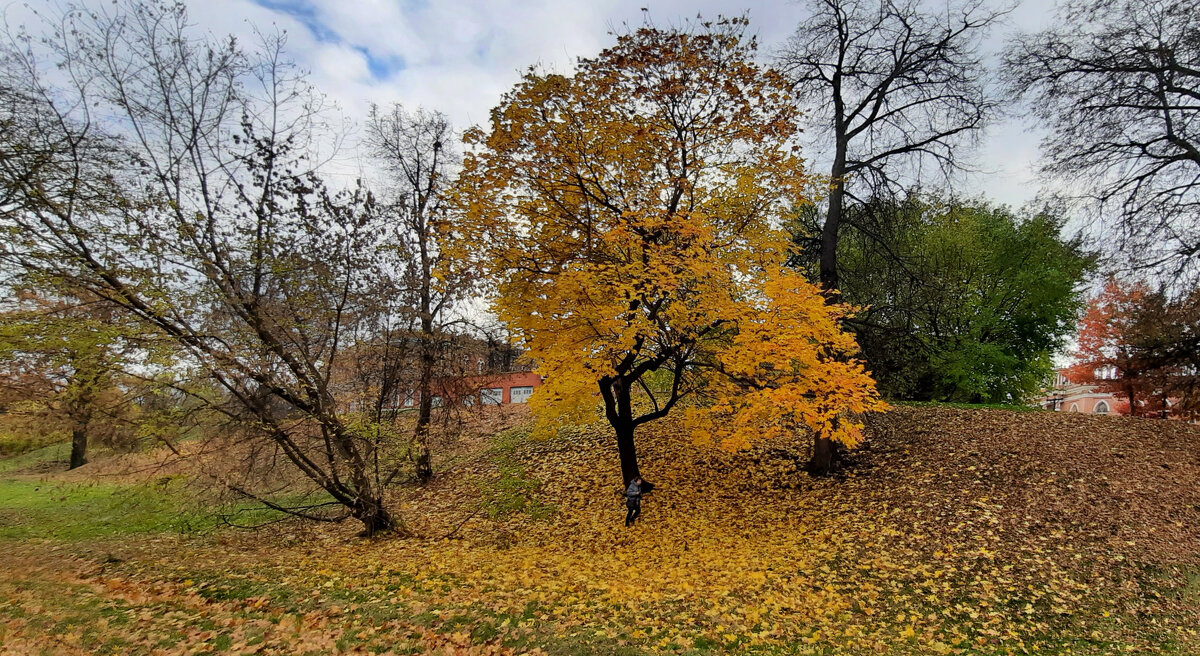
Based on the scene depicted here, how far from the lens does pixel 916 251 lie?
17938 mm

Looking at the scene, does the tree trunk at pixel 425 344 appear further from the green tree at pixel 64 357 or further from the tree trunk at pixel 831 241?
the tree trunk at pixel 831 241

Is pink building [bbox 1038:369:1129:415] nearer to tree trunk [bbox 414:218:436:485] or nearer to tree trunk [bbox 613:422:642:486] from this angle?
tree trunk [bbox 613:422:642:486]

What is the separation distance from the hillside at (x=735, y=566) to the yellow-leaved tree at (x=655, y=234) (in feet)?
6.59

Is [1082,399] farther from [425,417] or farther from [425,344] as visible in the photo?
[425,344]

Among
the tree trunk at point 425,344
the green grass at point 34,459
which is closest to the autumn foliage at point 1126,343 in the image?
the tree trunk at point 425,344

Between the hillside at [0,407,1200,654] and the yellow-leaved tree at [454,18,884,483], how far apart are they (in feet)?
6.59

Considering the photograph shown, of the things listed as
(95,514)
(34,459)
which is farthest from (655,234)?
(34,459)

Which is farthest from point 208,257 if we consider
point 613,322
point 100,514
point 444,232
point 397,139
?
point 100,514

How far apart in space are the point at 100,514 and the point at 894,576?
18.6 metres

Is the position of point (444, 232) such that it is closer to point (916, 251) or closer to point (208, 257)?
point (208, 257)

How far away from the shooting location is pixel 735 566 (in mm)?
7707

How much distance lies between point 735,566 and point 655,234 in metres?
5.55

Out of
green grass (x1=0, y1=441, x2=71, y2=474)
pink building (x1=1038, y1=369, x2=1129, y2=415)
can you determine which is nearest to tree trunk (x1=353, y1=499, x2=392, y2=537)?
green grass (x1=0, y1=441, x2=71, y2=474)

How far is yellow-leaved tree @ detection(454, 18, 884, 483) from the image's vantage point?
816 cm
